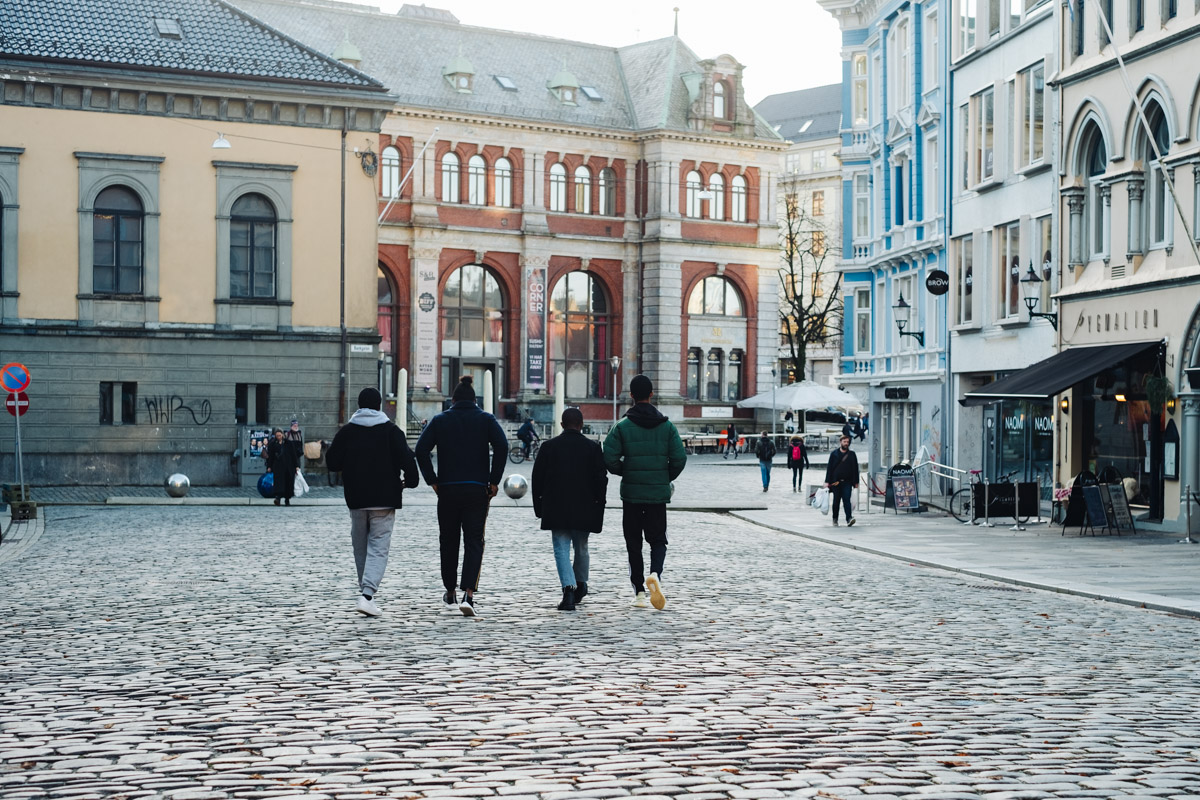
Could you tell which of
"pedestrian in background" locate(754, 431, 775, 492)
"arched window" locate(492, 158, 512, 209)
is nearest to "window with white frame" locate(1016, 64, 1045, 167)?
"pedestrian in background" locate(754, 431, 775, 492)

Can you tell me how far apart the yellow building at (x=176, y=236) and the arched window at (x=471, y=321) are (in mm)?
27025

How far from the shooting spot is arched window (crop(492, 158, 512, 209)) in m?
68.1

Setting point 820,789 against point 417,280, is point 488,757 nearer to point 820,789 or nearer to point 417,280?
point 820,789

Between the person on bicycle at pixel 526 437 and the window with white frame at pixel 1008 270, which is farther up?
the window with white frame at pixel 1008 270

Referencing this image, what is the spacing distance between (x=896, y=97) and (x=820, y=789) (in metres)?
35.5

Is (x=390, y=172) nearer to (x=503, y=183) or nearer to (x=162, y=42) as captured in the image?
(x=503, y=183)

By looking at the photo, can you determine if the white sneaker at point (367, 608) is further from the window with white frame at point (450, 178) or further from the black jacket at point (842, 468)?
the window with white frame at point (450, 178)

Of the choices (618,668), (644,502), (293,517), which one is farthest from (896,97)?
(618,668)

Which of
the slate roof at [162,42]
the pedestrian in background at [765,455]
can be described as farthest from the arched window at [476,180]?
the pedestrian in background at [765,455]

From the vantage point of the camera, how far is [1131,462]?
26031mm

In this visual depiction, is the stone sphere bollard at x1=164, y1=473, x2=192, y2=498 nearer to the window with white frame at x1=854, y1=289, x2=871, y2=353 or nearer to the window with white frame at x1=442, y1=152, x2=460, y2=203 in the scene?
the window with white frame at x1=854, y1=289, x2=871, y2=353

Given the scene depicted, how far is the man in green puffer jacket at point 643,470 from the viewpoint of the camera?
1381cm

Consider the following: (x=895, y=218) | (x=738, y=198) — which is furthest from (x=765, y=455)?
(x=738, y=198)

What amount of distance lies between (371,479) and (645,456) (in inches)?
93.0
